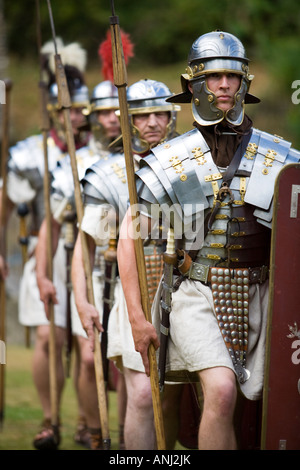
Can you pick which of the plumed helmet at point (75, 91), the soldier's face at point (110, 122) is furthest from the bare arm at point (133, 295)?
the plumed helmet at point (75, 91)

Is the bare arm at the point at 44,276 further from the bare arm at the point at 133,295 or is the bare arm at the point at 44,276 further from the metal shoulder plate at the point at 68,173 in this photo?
the bare arm at the point at 133,295

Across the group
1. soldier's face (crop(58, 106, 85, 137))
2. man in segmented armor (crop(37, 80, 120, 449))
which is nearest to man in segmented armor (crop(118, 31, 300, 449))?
man in segmented armor (crop(37, 80, 120, 449))

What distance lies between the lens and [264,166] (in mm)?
4918

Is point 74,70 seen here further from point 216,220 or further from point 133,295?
point 133,295

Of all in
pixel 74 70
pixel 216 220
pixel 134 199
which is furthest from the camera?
pixel 74 70

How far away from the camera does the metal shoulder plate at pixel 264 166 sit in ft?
15.9

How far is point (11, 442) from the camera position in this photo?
278 inches

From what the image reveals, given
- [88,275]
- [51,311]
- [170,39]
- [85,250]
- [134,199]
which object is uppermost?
[170,39]

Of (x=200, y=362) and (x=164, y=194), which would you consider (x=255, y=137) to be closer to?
(x=164, y=194)

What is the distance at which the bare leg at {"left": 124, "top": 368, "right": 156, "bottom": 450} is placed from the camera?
18.0 ft

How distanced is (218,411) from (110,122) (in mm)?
3180

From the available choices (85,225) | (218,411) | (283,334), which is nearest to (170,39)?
(85,225)

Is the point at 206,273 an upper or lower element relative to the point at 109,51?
lower

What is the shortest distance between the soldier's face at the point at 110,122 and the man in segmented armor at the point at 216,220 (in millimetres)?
2219
